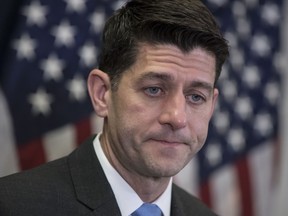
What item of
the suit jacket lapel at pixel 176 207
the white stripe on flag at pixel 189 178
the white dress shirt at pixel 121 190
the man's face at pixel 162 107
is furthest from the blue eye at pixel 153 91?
the white stripe on flag at pixel 189 178

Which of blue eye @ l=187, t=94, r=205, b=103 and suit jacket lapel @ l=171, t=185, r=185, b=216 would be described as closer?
blue eye @ l=187, t=94, r=205, b=103

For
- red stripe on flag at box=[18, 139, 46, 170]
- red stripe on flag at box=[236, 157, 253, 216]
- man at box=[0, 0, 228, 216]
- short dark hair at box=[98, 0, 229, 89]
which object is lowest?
red stripe on flag at box=[236, 157, 253, 216]

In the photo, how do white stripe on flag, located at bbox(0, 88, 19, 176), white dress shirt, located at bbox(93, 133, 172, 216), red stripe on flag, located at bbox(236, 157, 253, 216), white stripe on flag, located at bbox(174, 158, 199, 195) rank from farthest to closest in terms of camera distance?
red stripe on flag, located at bbox(236, 157, 253, 216)
white stripe on flag, located at bbox(174, 158, 199, 195)
white stripe on flag, located at bbox(0, 88, 19, 176)
white dress shirt, located at bbox(93, 133, 172, 216)

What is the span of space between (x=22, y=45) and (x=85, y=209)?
2.94ft

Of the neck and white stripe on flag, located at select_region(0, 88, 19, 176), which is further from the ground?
the neck

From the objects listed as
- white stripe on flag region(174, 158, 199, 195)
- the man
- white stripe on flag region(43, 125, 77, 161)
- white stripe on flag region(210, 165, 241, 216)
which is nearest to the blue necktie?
the man

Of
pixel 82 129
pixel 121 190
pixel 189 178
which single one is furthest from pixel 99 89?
pixel 189 178

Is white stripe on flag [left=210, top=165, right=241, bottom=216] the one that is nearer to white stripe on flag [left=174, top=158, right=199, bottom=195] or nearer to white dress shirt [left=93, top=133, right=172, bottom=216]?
white stripe on flag [left=174, top=158, right=199, bottom=195]

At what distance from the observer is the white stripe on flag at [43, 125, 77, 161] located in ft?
7.16

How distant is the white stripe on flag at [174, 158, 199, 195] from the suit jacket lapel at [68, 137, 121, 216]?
885mm

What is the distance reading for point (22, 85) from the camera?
2133 millimetres

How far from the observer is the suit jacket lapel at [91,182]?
1.46 metres

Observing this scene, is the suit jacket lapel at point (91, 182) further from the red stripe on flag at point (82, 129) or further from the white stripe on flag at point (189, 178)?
the white stripe on flag at point (189, 178)

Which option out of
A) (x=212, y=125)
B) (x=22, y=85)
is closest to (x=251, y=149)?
(x=212, y=125)
